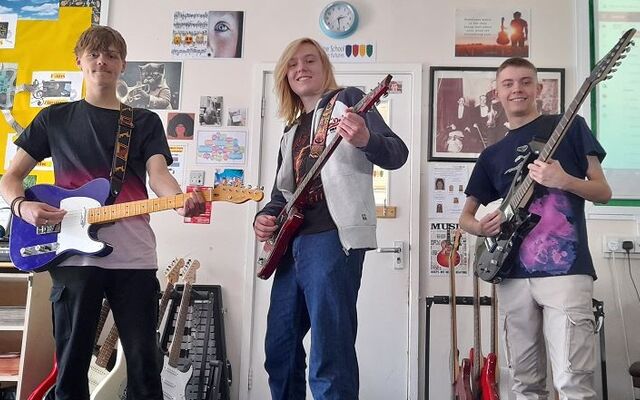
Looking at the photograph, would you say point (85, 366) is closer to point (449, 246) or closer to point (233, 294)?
point (233, 294)

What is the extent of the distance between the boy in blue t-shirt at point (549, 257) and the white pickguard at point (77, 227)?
128cm

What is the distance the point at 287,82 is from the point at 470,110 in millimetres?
1449

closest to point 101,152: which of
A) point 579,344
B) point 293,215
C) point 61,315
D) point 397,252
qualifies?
point 61,315

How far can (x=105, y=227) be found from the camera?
167 centimetres

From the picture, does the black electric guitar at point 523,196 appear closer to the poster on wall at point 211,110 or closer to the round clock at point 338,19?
the round clock at point 338,19

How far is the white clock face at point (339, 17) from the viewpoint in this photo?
10.1ft

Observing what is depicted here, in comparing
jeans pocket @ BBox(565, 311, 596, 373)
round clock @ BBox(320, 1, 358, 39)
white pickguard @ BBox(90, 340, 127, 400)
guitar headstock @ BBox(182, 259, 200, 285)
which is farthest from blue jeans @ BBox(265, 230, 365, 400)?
round clock @ BBox(320, 1, 358, 39)

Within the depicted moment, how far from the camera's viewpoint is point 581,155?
1836 mm

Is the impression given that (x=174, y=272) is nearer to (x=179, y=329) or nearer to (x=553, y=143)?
(x=179, y=329)

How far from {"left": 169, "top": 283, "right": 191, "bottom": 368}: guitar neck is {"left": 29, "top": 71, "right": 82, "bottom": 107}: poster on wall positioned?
1425 mm

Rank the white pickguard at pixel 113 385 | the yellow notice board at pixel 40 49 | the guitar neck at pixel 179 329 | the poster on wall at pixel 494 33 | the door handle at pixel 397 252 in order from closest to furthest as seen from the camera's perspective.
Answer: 1. the white pickguard at pixel 113 385
2. the guitar neck at pixel 179 329
3. the door handle at pixel 397 252
4. the poster on wall at pixel 494 33
5. the yellow notice board at pixel 40 49

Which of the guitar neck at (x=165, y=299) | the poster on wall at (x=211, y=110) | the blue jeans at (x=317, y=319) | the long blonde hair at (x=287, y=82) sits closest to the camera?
the blue jeans at (x=317, y=319)

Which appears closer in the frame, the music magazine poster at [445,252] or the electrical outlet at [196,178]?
the music magazine poster at [445,252]

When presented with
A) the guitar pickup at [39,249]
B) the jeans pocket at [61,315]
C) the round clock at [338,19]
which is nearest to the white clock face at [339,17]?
the round clock at [338,19]
